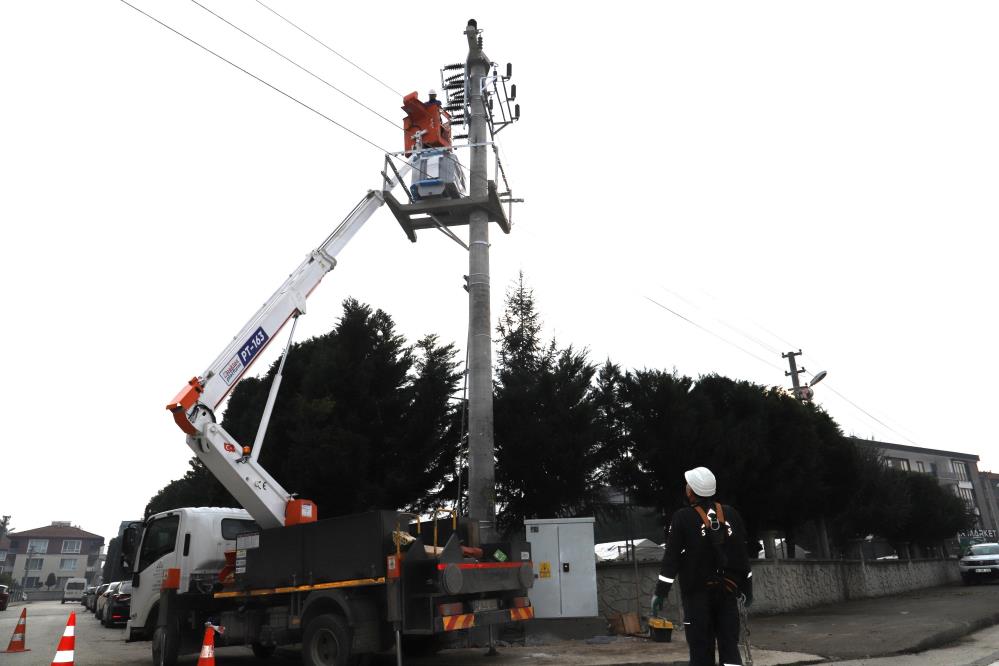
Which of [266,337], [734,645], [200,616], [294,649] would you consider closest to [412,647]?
[200,616]

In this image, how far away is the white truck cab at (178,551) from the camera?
1166cm

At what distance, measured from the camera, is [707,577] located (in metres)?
5.36

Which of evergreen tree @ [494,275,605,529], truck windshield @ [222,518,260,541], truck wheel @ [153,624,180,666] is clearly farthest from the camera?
evergreen tree @ [494,275,605,529]

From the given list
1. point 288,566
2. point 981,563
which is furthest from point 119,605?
point 981,563

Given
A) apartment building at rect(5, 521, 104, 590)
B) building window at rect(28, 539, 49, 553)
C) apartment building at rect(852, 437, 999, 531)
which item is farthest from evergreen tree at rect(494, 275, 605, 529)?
building window at rect(28, 539, 49, 553)

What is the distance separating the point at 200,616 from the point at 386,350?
1042cm

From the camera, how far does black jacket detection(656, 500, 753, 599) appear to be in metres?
5.38

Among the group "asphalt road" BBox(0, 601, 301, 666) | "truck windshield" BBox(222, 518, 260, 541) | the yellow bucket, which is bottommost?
"asphalt road" BBox(0, 601, 301, 666)

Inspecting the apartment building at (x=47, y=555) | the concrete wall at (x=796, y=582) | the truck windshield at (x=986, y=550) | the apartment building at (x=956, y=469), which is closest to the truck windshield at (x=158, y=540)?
the concrete wall at (x=796, y=582)

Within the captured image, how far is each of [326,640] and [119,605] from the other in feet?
52.2

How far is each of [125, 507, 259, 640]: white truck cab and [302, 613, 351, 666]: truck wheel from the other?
2968mm

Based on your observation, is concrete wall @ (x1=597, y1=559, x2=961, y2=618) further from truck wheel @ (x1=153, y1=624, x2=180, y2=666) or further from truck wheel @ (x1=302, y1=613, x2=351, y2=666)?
truck wheel @ (x1=153, y1=624, x2=180, y2=666)

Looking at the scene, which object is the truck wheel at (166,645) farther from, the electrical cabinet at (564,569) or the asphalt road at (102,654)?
the electrical cabinet at (564,569)

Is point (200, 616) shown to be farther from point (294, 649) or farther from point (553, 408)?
point (553, 408)
